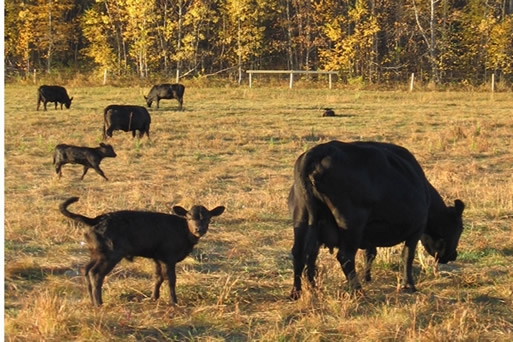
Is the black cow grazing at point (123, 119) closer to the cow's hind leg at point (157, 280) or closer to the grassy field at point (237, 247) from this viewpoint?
the grassy field at point (237, 247)

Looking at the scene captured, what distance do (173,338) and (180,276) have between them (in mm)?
1677

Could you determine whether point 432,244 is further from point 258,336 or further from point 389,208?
point 258,336

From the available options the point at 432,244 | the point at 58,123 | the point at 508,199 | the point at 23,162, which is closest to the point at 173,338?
the point at 432,244

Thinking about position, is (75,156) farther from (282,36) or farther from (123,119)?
(282,36)

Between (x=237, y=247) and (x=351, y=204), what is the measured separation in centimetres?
251

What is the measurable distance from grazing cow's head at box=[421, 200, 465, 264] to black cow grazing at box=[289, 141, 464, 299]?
1.81 feet

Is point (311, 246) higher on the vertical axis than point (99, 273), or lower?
higher

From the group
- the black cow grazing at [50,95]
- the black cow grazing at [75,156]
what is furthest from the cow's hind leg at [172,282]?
the black cow grazing at [50,95]

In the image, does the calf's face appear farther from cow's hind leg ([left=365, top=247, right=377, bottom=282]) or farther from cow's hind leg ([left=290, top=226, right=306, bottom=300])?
cow's hind leg ([left=365, top=247, right=377, bottom=282])

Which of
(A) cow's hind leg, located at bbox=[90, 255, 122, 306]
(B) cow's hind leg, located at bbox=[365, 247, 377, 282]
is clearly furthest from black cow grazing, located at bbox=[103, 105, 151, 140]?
(A) cow's hind leg, located at bbox=[90, 255, 122, 306]

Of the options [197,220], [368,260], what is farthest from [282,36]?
[197,220]

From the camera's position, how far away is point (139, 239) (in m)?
5.83

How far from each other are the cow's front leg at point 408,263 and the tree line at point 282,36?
134ft

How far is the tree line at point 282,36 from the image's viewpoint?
48.3m
